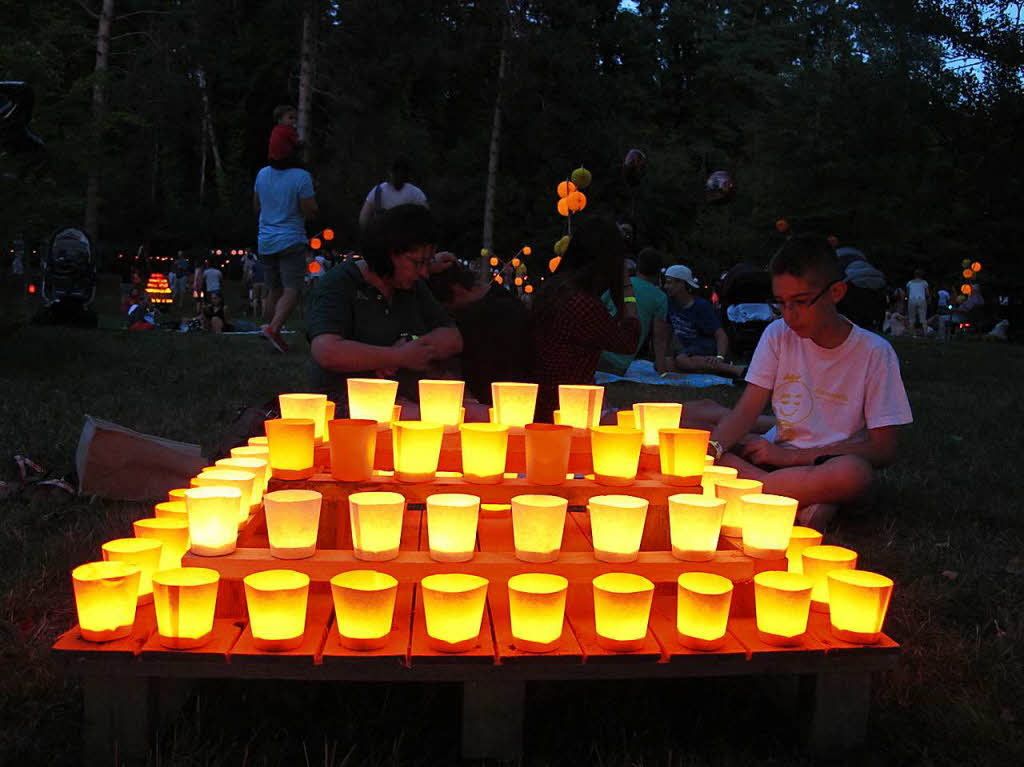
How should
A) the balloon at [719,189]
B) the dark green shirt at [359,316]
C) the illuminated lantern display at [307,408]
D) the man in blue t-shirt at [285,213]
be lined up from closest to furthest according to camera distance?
the illuminated lantern display at [307,408] → the dark green shirt at [359,316] → the man in blue t-shirt at [285,213] → the balloon at [719,189]

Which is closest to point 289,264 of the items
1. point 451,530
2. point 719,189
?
point 451,530

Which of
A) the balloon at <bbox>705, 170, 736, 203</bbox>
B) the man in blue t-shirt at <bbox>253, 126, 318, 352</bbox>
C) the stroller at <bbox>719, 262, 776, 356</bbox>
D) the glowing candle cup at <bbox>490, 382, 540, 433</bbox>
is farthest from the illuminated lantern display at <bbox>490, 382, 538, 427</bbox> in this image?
the balloon at <bbox>705, 170, 736, 203</bbox>

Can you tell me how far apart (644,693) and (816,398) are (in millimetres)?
1860

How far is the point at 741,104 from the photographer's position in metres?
34.4

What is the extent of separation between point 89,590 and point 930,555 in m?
2.93

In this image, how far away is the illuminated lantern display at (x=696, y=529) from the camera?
6.98ft

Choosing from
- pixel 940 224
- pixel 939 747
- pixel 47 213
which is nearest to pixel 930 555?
pixel 939 747

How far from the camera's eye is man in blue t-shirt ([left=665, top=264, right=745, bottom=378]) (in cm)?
927

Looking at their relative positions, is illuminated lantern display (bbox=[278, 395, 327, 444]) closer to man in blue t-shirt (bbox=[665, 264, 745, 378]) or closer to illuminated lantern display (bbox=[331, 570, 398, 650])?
illuminated lantern display (bbox=[331, 570, 398, 650])

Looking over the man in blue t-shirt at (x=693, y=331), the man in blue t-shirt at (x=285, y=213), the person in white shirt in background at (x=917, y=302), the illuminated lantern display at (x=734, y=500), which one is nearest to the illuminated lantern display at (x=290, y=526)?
the illuminated lantern display at (x=734, y=500)

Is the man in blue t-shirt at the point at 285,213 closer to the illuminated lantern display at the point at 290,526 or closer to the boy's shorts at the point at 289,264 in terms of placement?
the boy's shorts at the point at 289,264

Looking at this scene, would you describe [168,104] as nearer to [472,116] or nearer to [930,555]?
[472,116]

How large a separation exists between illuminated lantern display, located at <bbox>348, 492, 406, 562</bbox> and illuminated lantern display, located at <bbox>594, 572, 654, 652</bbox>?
1.65ft

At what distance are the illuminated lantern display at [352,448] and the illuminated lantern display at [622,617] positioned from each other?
75cm
